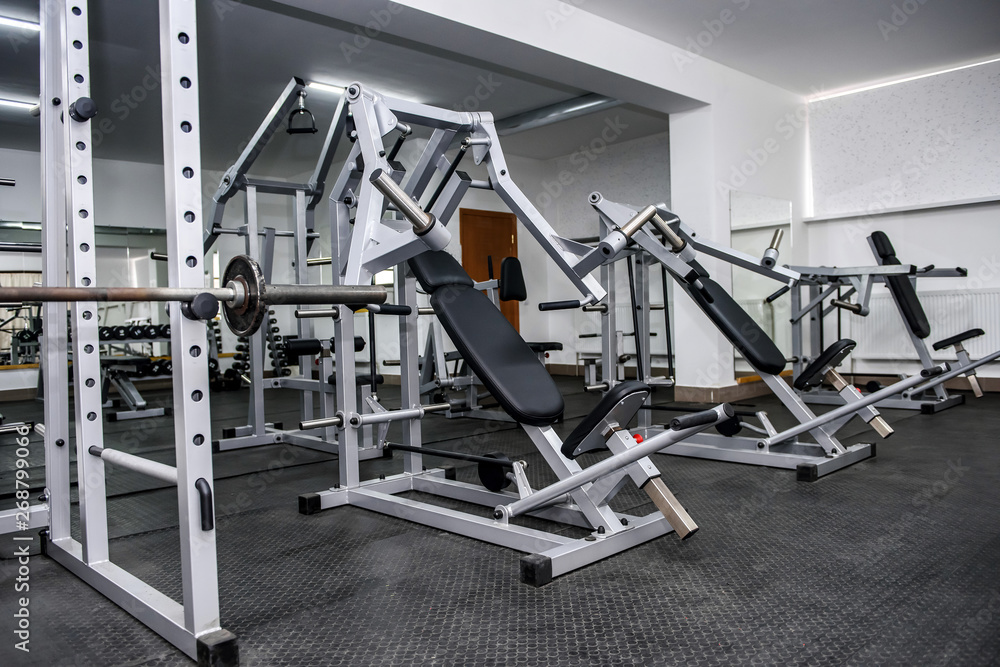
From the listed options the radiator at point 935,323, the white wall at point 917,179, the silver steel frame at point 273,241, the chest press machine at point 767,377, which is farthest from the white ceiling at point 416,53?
the chest press machine at point 767,377

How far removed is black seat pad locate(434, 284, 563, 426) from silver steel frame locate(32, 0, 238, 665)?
0.86 meters

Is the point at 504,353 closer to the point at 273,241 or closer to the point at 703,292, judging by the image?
the point at 703,292

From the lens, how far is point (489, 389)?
2021mm

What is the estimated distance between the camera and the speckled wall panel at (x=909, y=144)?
5195 mm

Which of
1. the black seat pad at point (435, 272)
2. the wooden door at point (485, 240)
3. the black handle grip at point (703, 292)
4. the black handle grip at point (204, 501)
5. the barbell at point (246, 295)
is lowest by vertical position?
the black handle grip at point (204, 501)

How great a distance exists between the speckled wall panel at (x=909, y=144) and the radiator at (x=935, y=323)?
0.77m

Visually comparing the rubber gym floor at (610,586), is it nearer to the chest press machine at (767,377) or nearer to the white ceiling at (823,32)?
the chest press machine at (767,377)

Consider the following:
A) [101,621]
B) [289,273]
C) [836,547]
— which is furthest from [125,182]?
[836,547]

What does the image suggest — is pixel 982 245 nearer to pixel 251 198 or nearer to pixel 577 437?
pixel 577 437

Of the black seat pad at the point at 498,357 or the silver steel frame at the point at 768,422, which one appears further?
the silver steel frame at the point at 768,422
